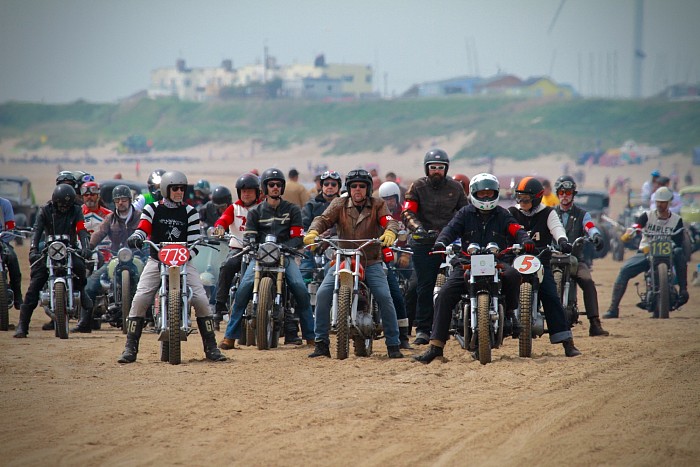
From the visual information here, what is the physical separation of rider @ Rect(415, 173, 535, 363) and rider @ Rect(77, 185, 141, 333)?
5.03 m

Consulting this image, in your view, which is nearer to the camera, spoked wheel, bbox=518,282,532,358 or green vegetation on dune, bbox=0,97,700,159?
spoked wheel, bbox=518,282,532,358

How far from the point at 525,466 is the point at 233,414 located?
253cm

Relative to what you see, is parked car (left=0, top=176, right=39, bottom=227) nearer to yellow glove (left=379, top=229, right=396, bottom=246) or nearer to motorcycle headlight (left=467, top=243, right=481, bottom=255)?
yellow glove (left=379, top=229, right=396, bottom=246)

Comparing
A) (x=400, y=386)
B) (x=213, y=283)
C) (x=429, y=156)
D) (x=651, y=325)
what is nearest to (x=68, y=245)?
(x=213, y=283)

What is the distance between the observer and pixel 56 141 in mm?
108688

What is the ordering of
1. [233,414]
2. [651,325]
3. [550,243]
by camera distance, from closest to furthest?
[233,414]
[550,243]
[651,325]

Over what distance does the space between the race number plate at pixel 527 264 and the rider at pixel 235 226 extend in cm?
349

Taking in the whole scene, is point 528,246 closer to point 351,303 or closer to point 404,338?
point 351,303

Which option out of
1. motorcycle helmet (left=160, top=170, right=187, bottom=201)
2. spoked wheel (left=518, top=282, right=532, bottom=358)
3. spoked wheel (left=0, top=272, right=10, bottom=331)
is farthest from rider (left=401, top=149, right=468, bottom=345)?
spoked wheel (left=0, top=272, right=10, bottom=331)

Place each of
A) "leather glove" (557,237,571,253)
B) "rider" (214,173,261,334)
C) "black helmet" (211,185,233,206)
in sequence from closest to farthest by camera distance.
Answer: "leather glove" (557,237,571,253) → "rider" (214,173,261,334) → "black helmet" (211,185,233,206)

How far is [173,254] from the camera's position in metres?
11.9

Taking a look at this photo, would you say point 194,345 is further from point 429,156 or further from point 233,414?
point 233,414

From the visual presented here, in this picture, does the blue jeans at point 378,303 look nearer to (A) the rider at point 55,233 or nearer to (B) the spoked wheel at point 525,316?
(B) the spoked wheel at point 525,316

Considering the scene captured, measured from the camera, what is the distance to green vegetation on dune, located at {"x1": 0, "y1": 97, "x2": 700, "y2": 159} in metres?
93.0
